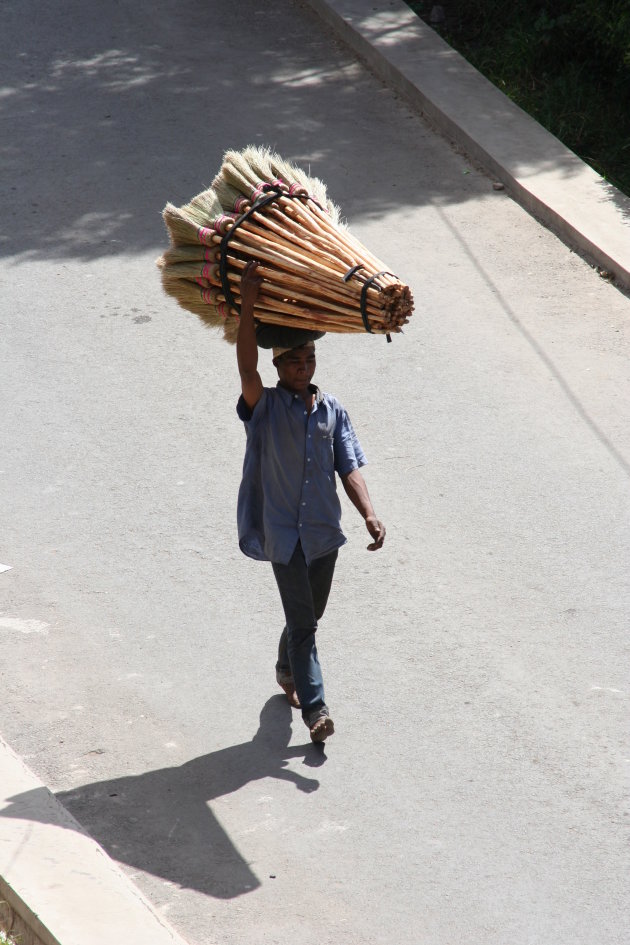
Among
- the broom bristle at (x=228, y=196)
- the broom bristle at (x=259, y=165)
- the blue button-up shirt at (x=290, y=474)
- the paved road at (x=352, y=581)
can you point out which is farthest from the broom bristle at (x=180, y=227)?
the paved road at (x=352, y=581)

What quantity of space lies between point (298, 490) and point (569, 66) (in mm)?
7232

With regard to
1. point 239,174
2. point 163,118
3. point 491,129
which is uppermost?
point 239,174

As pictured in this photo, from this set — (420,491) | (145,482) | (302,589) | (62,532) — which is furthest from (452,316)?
(302,589)

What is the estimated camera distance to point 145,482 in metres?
6.39

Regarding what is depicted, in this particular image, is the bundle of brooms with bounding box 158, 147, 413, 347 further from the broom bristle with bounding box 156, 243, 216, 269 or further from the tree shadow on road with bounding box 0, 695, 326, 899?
the tree shadow on road with bounding box 0, 695, 326, 899

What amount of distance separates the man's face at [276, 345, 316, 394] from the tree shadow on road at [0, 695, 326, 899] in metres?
1.29

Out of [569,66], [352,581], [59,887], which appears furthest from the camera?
[569,66]

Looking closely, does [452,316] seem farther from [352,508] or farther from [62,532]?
[62,532]

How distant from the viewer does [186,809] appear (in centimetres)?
452

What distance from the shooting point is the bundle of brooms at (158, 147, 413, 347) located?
4332mm

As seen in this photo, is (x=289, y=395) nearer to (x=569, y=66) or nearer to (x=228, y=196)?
(x=228, y=196)

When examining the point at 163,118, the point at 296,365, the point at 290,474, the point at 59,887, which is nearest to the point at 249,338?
the point at 296,365

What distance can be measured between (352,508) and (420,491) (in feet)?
1.14

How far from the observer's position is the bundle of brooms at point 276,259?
14.2 feet
